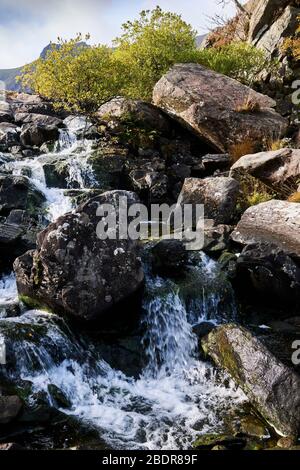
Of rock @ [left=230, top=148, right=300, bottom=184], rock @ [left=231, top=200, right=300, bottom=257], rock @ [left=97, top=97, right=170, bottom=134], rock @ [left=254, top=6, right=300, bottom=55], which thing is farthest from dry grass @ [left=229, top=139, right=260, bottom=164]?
rock @ [left=254, top=6, right=300, bottom=55]

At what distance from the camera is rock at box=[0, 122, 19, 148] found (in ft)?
56.6

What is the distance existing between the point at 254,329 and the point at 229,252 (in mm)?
2509

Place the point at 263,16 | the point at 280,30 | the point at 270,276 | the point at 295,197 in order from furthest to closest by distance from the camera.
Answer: the point at 263,16, the point at 280,30, the point at 295,197, the point at 270,276

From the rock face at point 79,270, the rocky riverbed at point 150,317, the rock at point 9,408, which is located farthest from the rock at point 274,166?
the rock at point 9,408

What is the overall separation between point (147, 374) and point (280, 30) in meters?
19.3

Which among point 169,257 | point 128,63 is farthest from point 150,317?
point 128,63

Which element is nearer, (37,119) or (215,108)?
(215,108)

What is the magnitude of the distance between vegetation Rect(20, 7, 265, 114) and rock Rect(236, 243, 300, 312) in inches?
451

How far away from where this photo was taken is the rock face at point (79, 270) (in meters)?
8.34

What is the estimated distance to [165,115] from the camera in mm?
18078

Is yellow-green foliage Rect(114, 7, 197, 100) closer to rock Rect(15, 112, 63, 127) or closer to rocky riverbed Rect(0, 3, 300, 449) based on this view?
rock Rect(15, 112, 63, 127)

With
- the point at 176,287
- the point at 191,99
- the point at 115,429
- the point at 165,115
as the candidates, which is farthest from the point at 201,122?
the point at 115,429

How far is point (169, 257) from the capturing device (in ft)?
34.8

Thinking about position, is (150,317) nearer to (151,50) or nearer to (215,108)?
(215,108)
